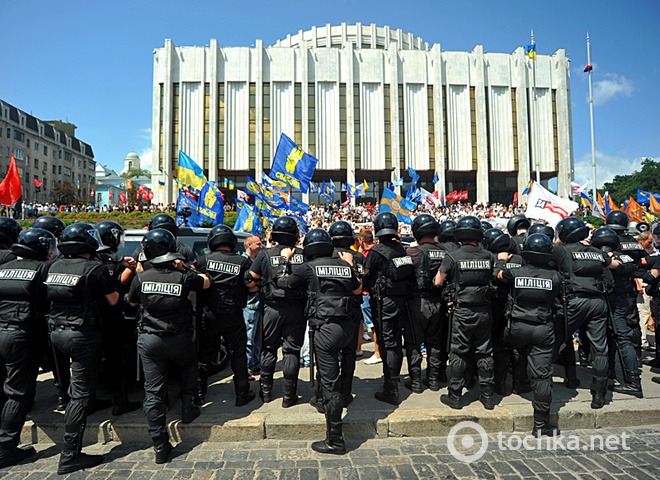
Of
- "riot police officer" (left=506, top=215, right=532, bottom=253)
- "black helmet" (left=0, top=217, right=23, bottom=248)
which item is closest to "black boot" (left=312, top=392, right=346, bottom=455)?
"black helmet" (left=0, top=217, right=23, bottom=248)

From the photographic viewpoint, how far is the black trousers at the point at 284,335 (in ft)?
15.1

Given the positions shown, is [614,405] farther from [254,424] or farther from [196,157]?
[196,157]

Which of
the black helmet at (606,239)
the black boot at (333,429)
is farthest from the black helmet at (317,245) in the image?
the black helmet at (606,239)

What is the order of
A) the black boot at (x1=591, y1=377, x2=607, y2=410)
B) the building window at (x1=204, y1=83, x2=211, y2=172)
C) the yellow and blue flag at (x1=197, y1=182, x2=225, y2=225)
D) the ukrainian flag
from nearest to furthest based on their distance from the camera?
the black boot at (x1=591, y1=377, x2=607, y2=410) < the yellow and blue flag at (x1=197, y1=182, x2=225, y2=225) < the ukrainian flag < the building window at (x1=204, y1=83, x2=211, y2=172)

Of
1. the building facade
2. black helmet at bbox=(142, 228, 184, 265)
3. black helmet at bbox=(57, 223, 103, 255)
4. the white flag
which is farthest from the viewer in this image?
the building facade

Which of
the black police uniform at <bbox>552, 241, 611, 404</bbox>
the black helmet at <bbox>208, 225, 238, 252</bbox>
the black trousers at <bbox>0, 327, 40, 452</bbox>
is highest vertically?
the black helmet at <bbox>208, 225, 238, 252</bbox>

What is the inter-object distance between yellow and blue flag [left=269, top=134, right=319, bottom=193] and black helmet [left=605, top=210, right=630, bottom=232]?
6.80 metres

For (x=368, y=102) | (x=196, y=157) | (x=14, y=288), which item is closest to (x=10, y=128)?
(x=196, y=157)

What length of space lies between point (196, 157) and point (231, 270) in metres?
37.4

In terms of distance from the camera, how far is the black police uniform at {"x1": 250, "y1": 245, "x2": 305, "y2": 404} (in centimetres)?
462

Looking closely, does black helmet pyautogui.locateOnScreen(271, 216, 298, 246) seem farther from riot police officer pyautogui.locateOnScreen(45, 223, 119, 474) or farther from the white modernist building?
the white modernist building

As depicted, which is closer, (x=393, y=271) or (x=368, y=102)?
(x=393, y=271)

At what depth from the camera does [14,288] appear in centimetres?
382

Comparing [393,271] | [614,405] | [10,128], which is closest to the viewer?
[614,405]
